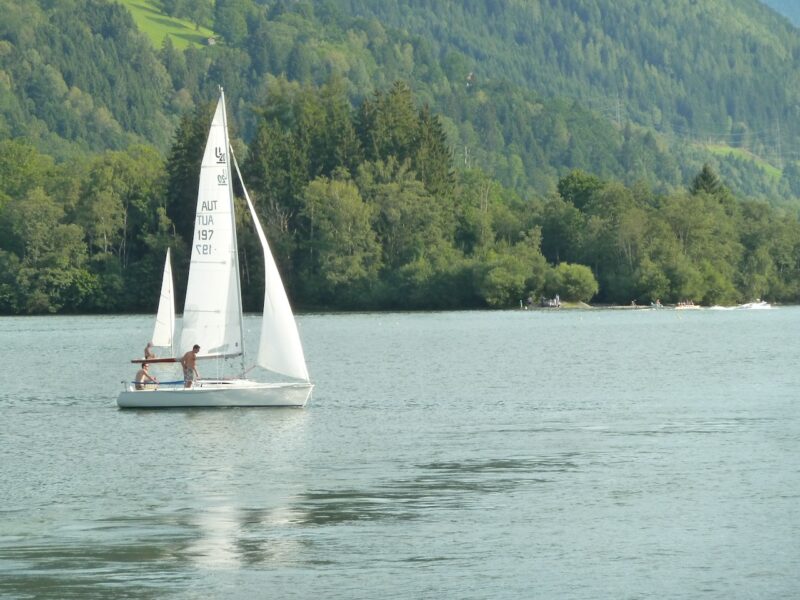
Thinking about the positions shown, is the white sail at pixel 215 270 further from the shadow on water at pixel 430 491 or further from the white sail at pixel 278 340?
the shadow on water at pixel 430 491

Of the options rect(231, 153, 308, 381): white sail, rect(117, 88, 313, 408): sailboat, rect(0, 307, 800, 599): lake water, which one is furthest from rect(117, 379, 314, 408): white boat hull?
rect(231, 153, 308, 381): white sail

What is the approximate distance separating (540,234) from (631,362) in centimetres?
8603

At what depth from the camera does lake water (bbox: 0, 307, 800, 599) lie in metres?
24.5

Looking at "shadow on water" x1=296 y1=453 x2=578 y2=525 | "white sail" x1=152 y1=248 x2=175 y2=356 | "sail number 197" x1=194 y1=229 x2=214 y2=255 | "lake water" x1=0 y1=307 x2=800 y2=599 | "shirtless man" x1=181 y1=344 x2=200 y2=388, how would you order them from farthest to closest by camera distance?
"white sail" x1=152 y1=248 x2=175 y2=356, "sail number 197" x1=194 y1=229 x2=214 y2=255, "shirtless man" x1=181 y1=344 x2=200 y2=388, "shadow on water" x1=296 y1=453 x2=578 y2=525, "lake water" x1=0 y1=307 x2=800 y2=599

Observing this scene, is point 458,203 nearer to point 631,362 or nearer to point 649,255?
point 649,255

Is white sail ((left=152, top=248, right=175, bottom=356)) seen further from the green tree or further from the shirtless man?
the green tree

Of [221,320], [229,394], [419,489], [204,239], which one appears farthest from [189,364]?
[419,489]

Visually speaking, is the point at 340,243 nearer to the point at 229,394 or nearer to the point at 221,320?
the point at 221,320

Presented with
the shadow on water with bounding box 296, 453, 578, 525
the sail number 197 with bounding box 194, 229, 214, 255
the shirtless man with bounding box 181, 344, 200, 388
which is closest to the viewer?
the shadow on water with bounding box 296, 453, 578, 525

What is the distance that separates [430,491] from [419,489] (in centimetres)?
38

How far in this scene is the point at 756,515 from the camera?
29.2 m

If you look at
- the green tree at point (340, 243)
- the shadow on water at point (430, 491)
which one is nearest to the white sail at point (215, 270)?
the shadow on water at point (430, 491)

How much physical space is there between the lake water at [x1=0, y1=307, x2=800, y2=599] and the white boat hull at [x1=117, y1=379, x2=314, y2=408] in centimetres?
42

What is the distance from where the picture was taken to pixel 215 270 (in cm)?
5034
